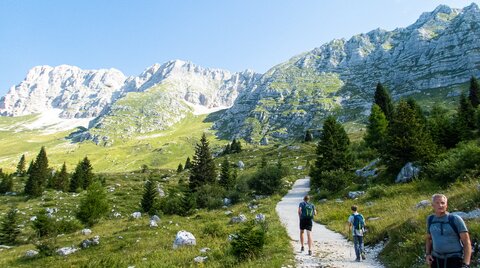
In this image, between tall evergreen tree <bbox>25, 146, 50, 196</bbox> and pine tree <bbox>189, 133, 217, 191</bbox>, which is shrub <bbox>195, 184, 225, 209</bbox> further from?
tall evergreen tree <bbox>25, 146, 50, 196</bbox>

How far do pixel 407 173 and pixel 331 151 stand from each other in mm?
14179

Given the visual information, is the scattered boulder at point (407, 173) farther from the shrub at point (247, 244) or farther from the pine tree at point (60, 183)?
the pine tree at point (60, 183)

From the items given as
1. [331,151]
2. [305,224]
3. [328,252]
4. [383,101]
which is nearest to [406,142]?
[331,151]

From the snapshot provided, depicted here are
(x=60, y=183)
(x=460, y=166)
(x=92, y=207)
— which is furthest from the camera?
(x=60, y=183)

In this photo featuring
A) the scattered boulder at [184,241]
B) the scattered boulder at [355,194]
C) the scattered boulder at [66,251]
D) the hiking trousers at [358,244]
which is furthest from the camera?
the scattered boulder at [355,194]

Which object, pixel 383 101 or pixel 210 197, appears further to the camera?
pixel 383 101

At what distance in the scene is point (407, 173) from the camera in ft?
105

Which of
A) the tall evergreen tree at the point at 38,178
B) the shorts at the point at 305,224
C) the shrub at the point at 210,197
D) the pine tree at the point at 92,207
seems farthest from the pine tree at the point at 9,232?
the shorts at the point at 305,224

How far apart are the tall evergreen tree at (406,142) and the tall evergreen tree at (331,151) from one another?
35.2ft

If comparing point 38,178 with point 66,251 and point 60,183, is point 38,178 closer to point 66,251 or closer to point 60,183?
point 60,183

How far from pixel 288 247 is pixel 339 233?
6.40m

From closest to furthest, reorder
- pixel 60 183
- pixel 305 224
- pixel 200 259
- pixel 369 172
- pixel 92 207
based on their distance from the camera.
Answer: pixel 200 259 → pixel 305 224 → pixel 92 207 → pixel 369 172 → pixel 60 183

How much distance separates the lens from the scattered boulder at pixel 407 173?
3126cm

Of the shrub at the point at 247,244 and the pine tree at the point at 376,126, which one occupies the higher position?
the pine tree at the point at 376,126
